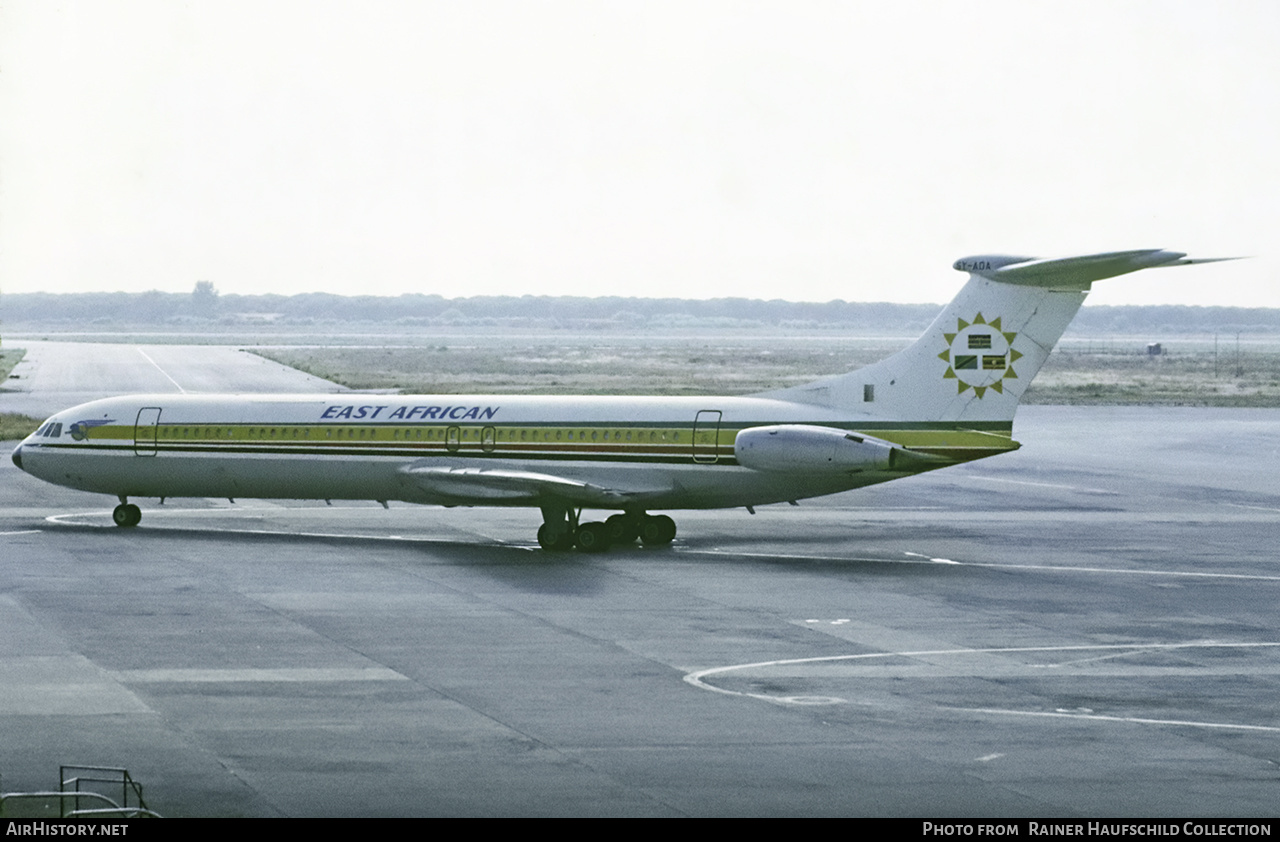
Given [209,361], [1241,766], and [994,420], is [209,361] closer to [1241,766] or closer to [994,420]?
[994,420]

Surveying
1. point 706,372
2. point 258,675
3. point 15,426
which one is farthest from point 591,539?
point 706,372

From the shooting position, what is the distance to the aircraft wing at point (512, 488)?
37938mm

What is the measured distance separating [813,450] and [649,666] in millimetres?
13140

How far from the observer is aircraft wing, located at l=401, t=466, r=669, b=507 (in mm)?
37938

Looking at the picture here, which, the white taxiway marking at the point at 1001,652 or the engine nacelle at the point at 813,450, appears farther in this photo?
the engine nacelle at the point at 813,450

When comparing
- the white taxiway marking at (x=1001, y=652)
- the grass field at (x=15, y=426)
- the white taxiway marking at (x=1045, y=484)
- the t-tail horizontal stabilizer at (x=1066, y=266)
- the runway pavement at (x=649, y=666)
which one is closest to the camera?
the runway pavement at (x=649, y=666)

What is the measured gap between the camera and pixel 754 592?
32.3 m

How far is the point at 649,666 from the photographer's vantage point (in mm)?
24688

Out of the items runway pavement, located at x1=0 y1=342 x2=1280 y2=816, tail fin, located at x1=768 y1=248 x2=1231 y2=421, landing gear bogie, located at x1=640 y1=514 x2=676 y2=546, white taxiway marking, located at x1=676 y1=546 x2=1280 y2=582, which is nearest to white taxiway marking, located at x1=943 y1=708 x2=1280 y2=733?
runway pavement, located at x1=0 y1=342 x2=1280 y2=816

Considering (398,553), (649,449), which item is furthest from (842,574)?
(398,553)

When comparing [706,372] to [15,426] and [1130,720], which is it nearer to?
[15,426]

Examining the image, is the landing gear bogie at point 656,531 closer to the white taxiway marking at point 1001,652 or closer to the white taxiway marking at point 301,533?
the white taxiway marking at point 301,533

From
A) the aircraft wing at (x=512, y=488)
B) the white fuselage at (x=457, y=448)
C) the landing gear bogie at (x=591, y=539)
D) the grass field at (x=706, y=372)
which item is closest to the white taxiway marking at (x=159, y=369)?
the grass field at (x=706, y=372)

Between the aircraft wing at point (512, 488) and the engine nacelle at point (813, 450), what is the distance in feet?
8.46
